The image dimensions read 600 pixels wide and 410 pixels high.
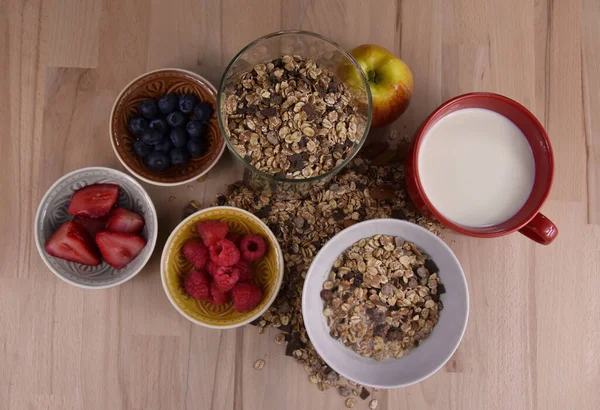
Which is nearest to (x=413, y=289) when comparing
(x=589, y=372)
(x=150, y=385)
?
(x=589, y=372)

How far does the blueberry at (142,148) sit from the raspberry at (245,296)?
0.29 metres

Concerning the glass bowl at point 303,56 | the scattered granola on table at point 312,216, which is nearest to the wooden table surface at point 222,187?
the scattered granola on table at point 312,216

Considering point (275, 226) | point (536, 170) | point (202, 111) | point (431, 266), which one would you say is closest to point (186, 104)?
point (202, 111)

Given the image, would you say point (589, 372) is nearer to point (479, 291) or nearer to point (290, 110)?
point (479, 291)

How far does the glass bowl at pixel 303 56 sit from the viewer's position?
0.81 meters

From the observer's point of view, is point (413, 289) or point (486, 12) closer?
point (413, 289)

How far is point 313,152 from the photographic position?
2.69 ft

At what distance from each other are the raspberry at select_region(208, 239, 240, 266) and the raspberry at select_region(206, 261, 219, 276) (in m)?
0.01

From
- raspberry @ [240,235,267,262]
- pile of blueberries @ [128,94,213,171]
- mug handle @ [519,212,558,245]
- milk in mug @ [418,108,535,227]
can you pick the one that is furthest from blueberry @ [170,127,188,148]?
mug handle @ [519,212,558,245]

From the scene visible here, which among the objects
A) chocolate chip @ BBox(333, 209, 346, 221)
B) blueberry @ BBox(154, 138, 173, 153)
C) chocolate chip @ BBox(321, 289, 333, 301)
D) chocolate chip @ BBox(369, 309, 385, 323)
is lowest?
chocolate chip @ BBox(369, 309, 385, 323)

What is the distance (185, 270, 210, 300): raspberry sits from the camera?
868mm

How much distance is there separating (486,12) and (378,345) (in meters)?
0.68

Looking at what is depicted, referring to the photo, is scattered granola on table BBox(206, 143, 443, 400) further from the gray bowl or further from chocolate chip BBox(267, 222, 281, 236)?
the gray bowl

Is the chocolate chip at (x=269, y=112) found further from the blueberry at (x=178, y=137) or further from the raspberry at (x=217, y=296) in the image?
the raspberry at (x=217, y=296)
